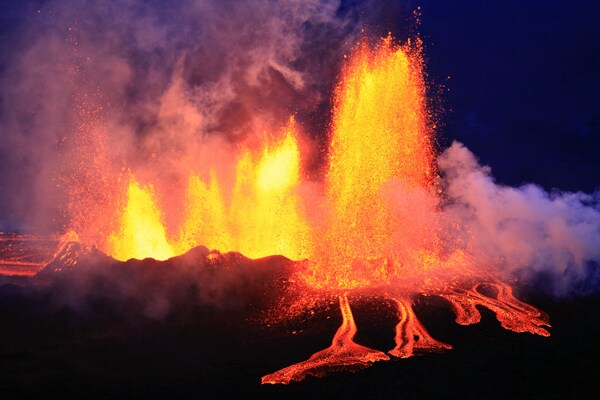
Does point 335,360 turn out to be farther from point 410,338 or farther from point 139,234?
point 139,234

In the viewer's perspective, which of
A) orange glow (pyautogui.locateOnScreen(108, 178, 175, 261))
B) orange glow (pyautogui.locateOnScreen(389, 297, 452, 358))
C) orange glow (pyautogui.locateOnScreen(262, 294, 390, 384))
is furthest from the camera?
orange glow (pyautogui.locateOnScreen(108, 178, 175, 261))

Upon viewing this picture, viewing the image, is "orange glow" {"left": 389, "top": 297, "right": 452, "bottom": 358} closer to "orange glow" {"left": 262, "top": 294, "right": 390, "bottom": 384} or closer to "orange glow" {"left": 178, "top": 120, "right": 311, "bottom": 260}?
"orange glow" {"left": 262, "top": 294, "right": 390, "bottom": 384}

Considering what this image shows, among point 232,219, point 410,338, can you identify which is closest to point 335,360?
point 410,338

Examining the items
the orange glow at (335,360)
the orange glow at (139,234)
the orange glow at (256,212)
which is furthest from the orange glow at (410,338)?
the orange glow at (139,234)

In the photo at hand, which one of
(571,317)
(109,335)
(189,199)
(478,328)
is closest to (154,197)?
(189,199)

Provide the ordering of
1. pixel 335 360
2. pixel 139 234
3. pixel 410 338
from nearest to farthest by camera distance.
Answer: pixel 335 360 < pixel 410 338 < pixel 139 234

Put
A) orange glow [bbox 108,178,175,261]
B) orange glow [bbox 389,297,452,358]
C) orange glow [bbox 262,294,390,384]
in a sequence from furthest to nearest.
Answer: orange glow [bbox 108,178,175,261]
orange glow [bbox 389,297,452,358]
orange glow [bbox 262,294,390,384]

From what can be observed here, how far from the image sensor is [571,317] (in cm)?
2273

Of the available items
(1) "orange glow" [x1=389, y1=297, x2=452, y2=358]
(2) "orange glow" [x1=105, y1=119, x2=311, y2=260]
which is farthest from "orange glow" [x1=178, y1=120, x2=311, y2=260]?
(1) "orange glow" [x1=389, y1=297, x2=452, y2=358]

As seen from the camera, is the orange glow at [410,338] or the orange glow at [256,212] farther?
the orange glow at [256,212]

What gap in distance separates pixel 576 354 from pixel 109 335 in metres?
19.3

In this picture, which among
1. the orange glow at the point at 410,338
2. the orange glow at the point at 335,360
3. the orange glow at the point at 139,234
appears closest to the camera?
the orange glow at the point at 335,360

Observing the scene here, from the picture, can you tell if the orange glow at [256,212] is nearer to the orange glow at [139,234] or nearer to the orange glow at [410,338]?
the orange glow at [139,234]

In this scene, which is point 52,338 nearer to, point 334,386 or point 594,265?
point 334,386
